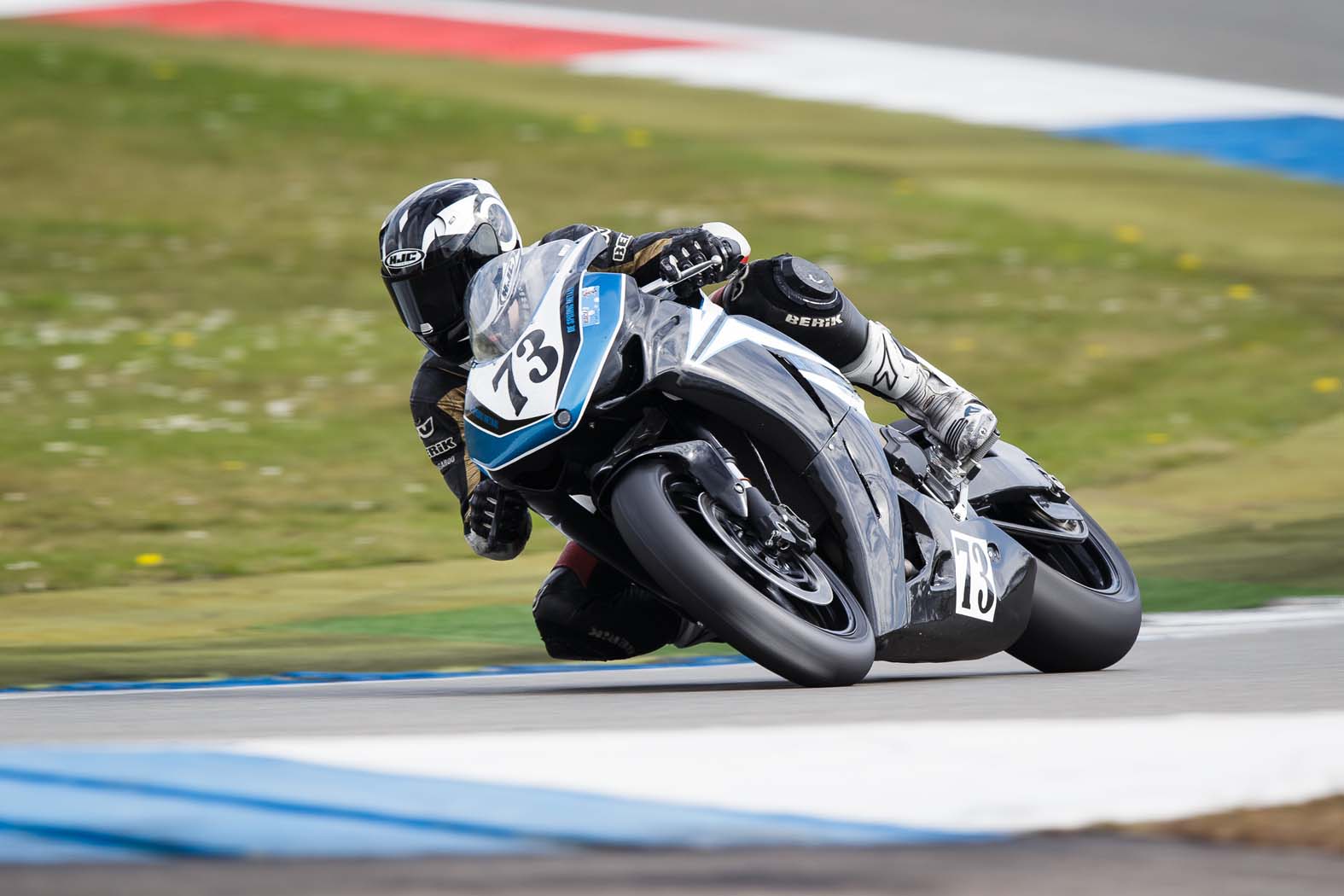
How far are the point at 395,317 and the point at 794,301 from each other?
10.2 metres

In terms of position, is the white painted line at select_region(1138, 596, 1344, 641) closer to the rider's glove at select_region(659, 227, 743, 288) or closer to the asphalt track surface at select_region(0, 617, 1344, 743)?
the asphalt track surface at select_region(0, 617, 1344, 743)

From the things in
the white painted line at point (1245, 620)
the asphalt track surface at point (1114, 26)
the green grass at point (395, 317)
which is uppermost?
the white painted line at point (1245, 620)

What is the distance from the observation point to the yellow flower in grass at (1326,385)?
1245 centimetres

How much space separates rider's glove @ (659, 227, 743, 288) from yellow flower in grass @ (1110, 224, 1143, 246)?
12410mm

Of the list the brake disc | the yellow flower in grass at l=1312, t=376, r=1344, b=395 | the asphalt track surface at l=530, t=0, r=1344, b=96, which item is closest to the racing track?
the brake disc

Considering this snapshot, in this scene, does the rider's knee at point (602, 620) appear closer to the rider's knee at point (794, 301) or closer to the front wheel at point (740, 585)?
the front wheel at point (740, 585)

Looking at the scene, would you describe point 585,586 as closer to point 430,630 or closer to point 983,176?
point 430,630

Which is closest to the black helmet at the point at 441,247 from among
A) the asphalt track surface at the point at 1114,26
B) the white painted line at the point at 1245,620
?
the white painted line at the point at 1245,620

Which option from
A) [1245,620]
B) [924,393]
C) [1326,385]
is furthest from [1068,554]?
[1326,385]

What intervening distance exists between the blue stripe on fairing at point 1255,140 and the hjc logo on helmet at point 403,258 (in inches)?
615

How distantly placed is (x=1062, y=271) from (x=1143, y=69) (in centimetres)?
757

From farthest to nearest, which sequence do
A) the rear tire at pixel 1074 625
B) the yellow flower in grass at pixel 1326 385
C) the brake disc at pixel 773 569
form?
the yellow flower in grass at pixel 1326 385 < the rear tire at pixel 1074 625 < the brake disc at pixel 773 569

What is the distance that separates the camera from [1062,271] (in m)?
16.1

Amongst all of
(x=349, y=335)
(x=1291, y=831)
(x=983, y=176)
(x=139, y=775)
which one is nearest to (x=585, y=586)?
(x=139, y=775)
